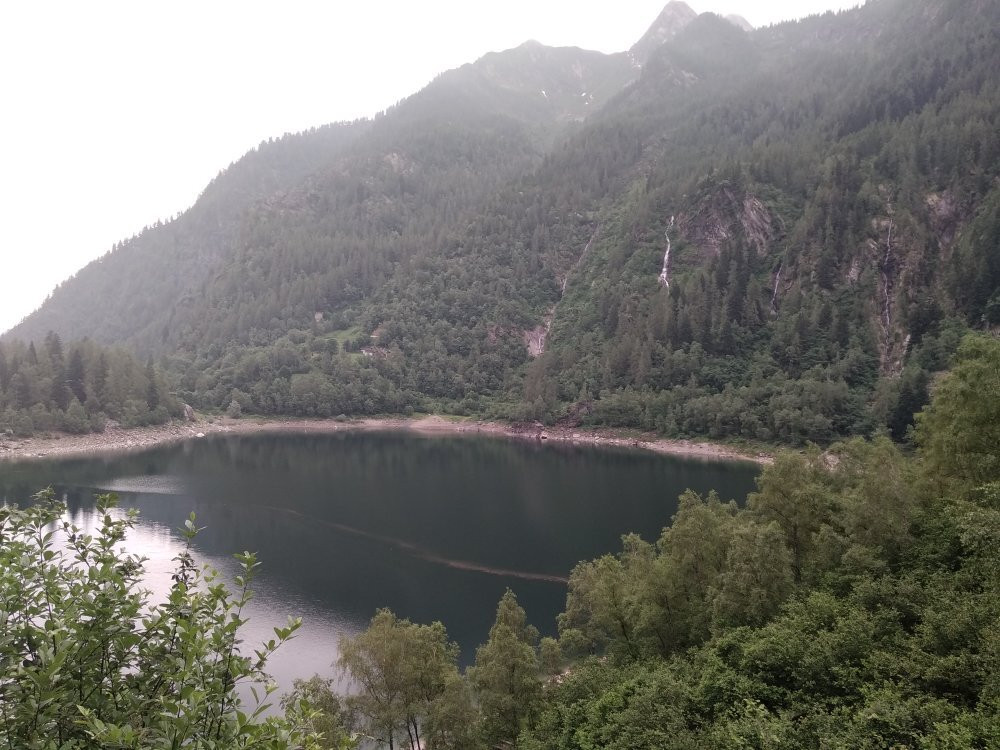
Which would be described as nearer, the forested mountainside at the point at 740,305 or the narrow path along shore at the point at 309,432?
the narrow path along shore at the point at 309,432

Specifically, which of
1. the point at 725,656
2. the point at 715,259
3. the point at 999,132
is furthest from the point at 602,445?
the point at 999,132

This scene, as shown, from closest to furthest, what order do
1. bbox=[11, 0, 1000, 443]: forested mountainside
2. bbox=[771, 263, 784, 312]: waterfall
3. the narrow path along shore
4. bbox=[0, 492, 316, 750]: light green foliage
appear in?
bbox=[0, 492, 316, 750]: light green foliage
the narrow path along shore
bbox=[11, 0, 1000, 443]: forested mountainside
bbox=[771, 263, 784, 312]: waterfall

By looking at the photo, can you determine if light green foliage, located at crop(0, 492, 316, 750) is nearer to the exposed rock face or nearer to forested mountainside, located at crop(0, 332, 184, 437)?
forested mountainside, located at crop(0, 332, 184, 437)

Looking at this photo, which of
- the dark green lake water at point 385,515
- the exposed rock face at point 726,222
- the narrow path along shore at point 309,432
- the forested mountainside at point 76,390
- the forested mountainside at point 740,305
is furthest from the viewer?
the exposed rock face at point 726,222

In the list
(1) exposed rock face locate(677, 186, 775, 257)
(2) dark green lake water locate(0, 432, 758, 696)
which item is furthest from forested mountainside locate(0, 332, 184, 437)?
(1) exposed rock face locate(677, 186, 775, 257)

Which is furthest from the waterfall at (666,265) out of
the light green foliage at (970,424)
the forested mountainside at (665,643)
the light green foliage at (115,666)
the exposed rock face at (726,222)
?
the light green foliage at (115,666)

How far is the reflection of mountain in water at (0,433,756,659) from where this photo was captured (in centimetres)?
4509

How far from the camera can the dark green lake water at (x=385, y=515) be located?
42375 mm

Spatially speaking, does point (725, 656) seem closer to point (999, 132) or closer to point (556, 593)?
point (556, 593)

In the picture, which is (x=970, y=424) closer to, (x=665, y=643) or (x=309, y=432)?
(x=665, y=643)

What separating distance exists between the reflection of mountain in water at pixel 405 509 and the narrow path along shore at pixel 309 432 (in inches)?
350

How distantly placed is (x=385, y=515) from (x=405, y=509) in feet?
9.97

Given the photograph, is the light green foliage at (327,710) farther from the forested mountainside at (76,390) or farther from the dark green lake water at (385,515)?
the forested mountainside at (76,390)

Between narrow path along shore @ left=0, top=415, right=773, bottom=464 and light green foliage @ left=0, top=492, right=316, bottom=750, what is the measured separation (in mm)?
96877
